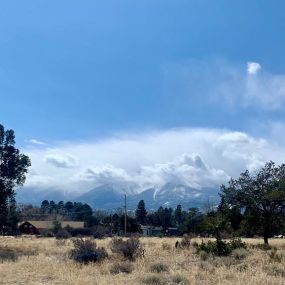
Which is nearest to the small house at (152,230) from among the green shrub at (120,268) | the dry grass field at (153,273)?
the dry grass field at (153,273)

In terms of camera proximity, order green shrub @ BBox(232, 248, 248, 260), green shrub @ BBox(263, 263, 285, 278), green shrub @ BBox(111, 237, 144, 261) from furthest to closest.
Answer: green shrub @ BBox(232, 248, 248, 260)
green shrub @ BBox(111, 237, 144, 261)
green shrub @ BBox(263, 263, 285, 278)

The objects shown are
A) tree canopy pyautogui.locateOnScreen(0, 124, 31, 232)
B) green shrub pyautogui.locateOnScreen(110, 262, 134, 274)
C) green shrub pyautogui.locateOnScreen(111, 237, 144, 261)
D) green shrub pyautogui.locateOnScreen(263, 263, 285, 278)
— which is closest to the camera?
green shrub pyautogui.locateOnScreen(263, 263, 285, 278)

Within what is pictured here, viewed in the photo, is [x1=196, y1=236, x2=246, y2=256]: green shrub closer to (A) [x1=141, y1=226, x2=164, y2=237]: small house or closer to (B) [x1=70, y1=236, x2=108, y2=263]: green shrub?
(B) [x1=70, y1=236, x2=108, y2=263]: green shrub

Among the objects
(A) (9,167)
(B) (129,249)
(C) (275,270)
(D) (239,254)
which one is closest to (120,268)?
(B) (129,249)

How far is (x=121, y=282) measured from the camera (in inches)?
584

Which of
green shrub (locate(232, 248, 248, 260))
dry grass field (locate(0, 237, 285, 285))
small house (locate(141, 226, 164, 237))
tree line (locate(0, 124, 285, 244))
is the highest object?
tree line (locate(0, 124, 285, 244))

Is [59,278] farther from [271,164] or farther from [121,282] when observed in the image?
[271,164]

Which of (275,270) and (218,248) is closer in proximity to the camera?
(275,270)

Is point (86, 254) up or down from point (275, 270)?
up

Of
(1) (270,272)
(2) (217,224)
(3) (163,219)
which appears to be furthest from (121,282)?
(3) (163,219)

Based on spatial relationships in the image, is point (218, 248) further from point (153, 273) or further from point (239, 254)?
point (153, 273)

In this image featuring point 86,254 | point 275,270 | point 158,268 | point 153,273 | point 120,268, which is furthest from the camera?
point 86,254

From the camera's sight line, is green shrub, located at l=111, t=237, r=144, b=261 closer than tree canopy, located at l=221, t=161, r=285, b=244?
Yes

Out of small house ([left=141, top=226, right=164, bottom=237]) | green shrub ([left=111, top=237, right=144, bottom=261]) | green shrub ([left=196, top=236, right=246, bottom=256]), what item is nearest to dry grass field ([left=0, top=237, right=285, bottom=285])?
green shrub ([left=111, top=237, right=144, bottom=261])
